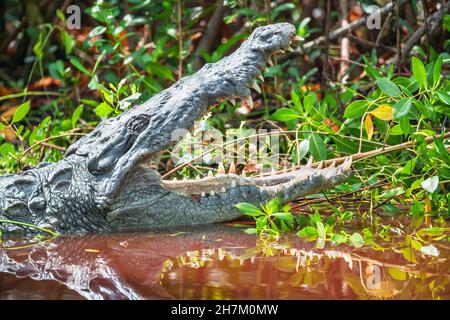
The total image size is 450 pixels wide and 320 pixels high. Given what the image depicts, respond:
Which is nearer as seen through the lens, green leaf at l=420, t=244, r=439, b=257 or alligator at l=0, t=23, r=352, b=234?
green leaf at l=420, t=244, r=439, b=257

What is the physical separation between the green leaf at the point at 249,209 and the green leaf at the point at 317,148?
0.63 meters

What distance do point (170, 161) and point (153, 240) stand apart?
66.0 inches

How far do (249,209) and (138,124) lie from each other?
86cm

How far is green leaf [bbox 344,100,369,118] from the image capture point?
406 centimetres

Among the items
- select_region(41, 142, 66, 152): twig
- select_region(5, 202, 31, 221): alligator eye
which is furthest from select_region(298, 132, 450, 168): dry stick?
select_region(41, 142, 66, 152): twig

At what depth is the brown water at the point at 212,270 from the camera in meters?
2.70

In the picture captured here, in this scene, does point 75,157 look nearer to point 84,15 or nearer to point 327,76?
point 327,76

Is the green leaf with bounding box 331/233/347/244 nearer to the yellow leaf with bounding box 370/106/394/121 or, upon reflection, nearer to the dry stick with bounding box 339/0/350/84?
the yellow leaf with bounding box 370/106/394/121

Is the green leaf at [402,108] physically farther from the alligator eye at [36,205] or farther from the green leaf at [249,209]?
the alligator eye at [36,205]

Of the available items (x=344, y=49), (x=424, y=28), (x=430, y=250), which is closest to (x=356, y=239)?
(x=430, y=250)

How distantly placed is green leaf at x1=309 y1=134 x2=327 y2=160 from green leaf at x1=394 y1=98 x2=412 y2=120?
0.60 meters

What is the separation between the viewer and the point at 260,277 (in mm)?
2906

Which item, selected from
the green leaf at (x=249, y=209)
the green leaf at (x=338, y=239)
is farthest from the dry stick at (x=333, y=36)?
the green leaf at (x=338, y=239)
